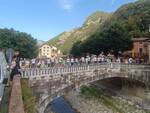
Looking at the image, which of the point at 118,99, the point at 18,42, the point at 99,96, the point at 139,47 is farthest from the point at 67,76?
the point at 139,47

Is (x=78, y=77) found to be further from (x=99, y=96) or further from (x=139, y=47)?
(x=139, y=47)

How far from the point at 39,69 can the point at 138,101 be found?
21676 millimetres

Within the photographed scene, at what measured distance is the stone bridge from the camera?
29141 millimetres

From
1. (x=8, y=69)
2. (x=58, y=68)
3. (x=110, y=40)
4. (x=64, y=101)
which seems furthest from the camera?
(x=110, y=40)

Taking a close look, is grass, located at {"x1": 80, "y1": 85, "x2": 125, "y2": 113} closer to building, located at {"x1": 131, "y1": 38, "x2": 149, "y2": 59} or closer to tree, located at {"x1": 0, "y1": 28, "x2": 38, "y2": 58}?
building, located at {"x1": 131, "y1": 38, "x2": 149, "y2": 59}

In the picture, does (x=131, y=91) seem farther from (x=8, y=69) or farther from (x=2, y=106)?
(x=2, y=106)

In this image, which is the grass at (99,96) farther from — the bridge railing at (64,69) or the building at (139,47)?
the building at (139,47)

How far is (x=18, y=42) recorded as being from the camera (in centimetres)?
7831

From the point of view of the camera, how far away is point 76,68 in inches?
1468

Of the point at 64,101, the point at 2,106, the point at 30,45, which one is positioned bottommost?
the point at 64,101

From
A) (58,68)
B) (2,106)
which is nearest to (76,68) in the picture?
(58,68)

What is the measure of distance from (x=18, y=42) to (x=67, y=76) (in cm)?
4557

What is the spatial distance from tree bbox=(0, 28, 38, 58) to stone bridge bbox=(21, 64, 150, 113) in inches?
1368

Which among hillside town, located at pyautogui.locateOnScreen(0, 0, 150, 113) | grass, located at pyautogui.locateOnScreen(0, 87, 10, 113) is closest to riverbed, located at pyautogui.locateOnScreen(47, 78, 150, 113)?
hillside town, located at pyautogui.locateOnScreen(0, 0, 150, 113)
